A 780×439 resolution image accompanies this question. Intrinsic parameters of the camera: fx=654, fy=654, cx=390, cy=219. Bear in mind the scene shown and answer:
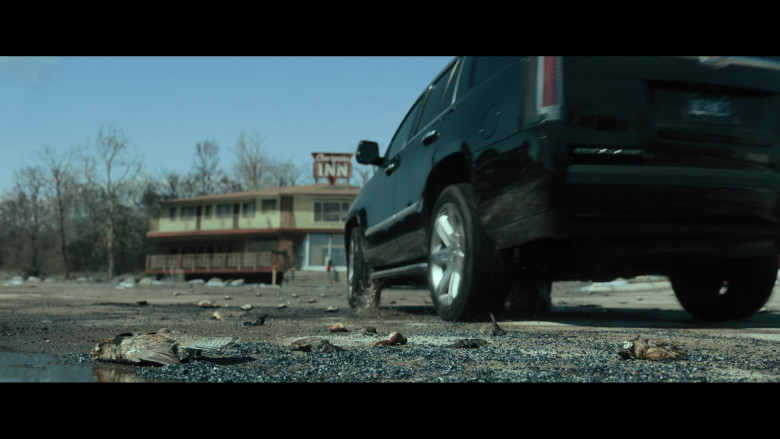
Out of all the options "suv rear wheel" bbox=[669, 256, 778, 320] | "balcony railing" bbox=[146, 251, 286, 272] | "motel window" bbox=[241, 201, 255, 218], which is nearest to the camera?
"suv rear wheel" bbox=[669, 256, 778, 320]

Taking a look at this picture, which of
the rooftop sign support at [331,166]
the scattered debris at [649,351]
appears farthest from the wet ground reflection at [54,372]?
the rooftop sign support at [331,166]

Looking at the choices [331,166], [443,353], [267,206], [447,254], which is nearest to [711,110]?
[447,254]

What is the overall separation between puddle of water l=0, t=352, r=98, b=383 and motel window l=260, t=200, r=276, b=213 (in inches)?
1483

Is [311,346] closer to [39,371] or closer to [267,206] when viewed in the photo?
[39,371]

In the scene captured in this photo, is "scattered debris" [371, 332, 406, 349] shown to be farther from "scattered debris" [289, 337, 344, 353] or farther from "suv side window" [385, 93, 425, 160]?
"suv side window" [385, 93, 425, 160]

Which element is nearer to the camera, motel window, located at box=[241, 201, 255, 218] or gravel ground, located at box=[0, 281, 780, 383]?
gravel ground, located at box=[0, 281, 780, 383]

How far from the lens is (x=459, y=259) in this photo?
4477 millimetres

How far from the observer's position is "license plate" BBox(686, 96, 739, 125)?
3.68m

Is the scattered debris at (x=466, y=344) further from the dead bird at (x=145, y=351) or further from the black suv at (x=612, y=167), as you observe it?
the dead bird at (x=145, y=351)

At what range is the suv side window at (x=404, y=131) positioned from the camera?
6.05 meters

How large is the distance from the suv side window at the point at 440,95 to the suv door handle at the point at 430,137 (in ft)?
0.72

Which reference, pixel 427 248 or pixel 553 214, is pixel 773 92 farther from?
pixel 427 248

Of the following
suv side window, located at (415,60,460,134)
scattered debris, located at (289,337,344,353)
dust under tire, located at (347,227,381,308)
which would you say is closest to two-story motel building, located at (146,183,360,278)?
dust under tire, located at (347,227,381,308)
